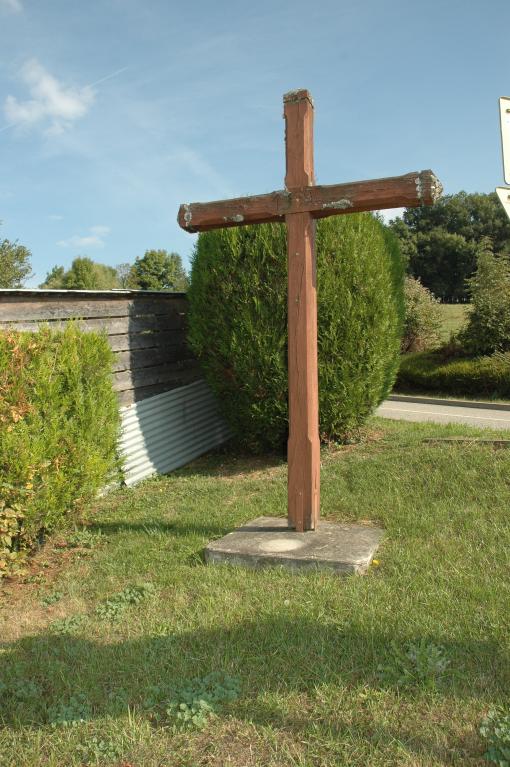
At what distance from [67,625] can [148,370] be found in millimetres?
4990

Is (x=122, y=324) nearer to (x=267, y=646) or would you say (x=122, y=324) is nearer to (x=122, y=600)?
(x=122, y=600)

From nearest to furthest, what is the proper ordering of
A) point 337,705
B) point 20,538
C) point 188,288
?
point 337,705, point 20,538, point 188,288

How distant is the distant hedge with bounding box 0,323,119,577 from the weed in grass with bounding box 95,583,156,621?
1.07 metres

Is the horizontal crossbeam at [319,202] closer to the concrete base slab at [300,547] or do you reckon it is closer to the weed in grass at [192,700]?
the concrete base slab at [300,547]

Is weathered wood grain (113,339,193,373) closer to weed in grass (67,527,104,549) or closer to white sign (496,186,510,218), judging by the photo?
weed in grass (67,527,104,549)

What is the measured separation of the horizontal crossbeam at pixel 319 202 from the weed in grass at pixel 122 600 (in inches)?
116

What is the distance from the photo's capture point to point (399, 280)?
8.84m

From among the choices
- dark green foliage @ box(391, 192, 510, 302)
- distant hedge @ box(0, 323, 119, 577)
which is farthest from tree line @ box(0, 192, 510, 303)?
distant hedge @ box(0, 323, 119, 577)

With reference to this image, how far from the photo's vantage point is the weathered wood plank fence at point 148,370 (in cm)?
745

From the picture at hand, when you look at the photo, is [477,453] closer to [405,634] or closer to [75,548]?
[405,634]

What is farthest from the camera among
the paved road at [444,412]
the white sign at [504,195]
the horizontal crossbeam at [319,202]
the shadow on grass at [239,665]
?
the paved road at [444,412]

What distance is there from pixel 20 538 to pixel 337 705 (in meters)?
3.40

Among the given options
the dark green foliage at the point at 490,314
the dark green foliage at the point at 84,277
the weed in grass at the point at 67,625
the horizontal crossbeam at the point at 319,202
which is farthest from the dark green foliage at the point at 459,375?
the dark green foliage at the point at 84,277

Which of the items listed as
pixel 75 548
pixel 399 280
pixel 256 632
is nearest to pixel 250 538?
pixel 256 632
